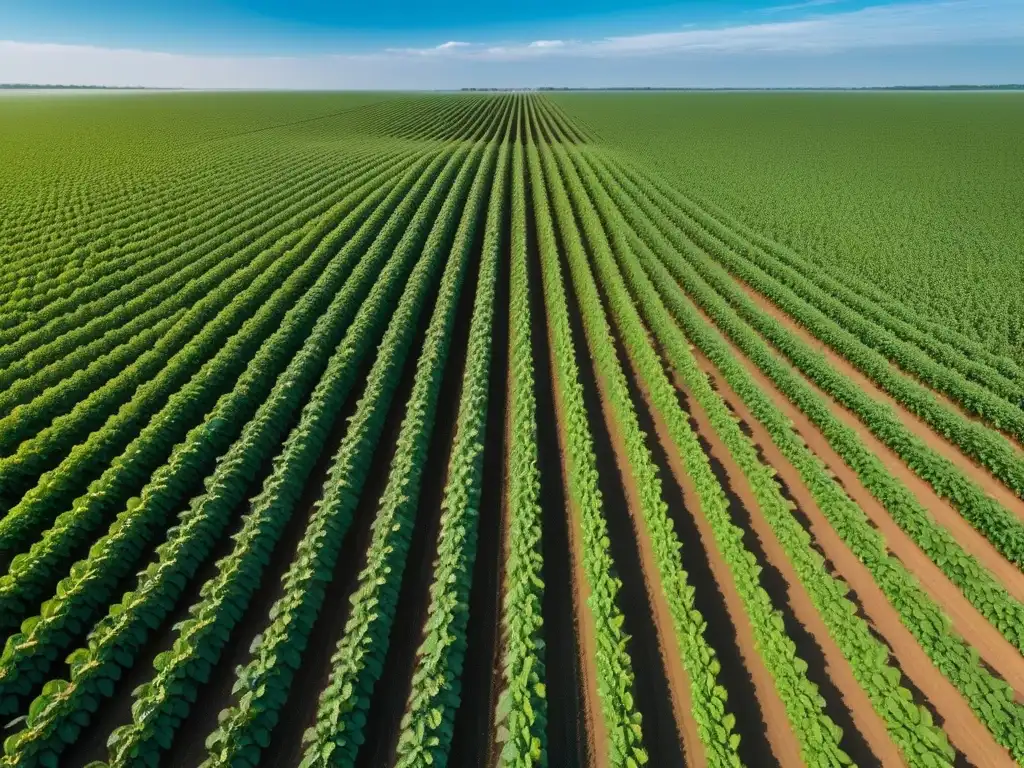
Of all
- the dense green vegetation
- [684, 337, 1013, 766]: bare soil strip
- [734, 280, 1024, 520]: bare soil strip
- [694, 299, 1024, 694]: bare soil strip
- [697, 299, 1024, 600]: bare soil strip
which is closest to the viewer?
[684, 337, 1013, 766]: bare soil strip

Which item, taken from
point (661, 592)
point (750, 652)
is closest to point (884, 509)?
point (750, 652)

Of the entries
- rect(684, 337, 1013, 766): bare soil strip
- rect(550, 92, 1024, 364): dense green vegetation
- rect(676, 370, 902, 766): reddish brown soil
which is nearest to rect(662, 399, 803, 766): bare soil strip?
rect(676, 370, 902, 766): reddish brown soil

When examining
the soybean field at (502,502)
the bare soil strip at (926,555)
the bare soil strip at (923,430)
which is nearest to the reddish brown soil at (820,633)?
the soybean field at (502,502)

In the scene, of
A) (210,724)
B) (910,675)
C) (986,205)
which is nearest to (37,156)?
(210,724)

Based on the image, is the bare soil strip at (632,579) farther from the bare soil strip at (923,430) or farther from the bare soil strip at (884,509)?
the bare soil strip at (923,430)

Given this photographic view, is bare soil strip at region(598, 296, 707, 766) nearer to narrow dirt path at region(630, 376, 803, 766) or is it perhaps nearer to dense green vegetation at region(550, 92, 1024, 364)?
narrow dirt path at region(630, 376, 803, 766)

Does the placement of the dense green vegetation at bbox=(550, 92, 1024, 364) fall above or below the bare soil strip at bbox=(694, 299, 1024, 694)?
above

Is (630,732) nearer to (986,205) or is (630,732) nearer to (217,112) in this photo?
(986,205)
